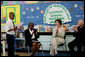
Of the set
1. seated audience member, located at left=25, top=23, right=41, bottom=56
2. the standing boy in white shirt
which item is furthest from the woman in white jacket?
the standing boy in white shirt

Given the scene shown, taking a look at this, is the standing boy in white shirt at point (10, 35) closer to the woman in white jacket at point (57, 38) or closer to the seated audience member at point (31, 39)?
the seated audience member at point (31, 39)

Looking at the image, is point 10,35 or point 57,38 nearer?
point 10,35

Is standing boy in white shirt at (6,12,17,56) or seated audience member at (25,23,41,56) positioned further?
seated audience member at (25,23,41,56)

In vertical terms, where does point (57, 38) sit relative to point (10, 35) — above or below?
below

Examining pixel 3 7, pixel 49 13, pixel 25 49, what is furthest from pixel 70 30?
pixel 3 7

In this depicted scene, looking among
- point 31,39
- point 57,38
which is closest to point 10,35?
point 31,39

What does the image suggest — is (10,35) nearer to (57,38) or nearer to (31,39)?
(31,39)

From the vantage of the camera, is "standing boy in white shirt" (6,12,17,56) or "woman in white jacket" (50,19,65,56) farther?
"woman in white jacket" (50,19,65,56)

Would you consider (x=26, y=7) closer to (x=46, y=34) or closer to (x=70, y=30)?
(x=46, y=34)

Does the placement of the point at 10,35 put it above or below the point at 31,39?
above

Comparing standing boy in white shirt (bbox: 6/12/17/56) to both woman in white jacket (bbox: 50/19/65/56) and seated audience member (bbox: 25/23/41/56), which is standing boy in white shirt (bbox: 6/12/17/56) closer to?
seated audience member (bbox: 25/23/41/56)

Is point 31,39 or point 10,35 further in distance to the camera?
point 31,39

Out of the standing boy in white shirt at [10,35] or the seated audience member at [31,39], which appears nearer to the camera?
the standing boy in white shirt at [10,35]

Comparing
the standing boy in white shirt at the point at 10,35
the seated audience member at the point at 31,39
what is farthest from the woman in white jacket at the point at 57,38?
the standing boy in white shirt at the point at 10,35
